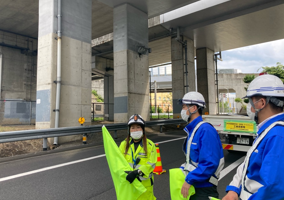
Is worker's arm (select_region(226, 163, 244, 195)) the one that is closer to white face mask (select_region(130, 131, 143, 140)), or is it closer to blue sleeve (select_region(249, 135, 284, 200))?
blue sleeve (select_region(249, 135, 284, 200))

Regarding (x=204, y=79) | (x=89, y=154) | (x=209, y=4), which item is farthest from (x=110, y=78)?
(x=89, y=154)

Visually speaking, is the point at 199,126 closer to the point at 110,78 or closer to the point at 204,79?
the point at 204,79

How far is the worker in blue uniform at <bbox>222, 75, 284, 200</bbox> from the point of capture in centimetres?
128

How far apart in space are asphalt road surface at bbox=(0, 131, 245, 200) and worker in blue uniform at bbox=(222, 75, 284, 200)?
278 cm

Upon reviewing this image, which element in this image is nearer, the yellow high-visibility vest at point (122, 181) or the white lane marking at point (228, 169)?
the yellow high-visibility vest at point (122, 181)

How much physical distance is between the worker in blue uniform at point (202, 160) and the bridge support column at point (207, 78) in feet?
81.2

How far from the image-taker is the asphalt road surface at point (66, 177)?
412 centimetres

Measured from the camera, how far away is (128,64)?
47.6ft

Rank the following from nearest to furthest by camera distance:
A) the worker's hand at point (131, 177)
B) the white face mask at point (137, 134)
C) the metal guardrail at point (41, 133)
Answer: the worker's hand at point (131, 177) < the white face mask at point (137, 134) < the metal guardrail at point (41, 133)

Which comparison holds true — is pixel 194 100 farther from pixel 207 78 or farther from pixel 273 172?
pixel 207 78

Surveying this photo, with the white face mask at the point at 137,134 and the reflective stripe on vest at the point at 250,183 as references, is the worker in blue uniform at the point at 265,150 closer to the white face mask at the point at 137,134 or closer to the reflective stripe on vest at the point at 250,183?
the reflective stripe on vest at the point at 250,183

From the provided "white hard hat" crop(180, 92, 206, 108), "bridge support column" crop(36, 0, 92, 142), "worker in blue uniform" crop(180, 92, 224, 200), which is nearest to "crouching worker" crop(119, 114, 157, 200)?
"worker in blue uniform" crop(180, 92, 224, 200)

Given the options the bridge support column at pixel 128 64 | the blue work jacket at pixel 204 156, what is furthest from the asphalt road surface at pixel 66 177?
the bridge support column at pixel 128 64

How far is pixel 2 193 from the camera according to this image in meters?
4.16
